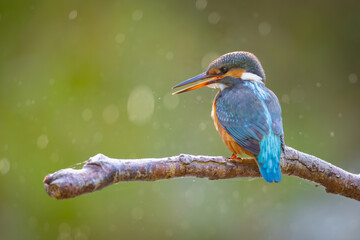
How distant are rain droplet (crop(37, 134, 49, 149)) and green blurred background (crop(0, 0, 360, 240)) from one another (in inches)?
0.7

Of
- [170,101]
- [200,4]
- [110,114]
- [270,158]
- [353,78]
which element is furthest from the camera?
[200,4]

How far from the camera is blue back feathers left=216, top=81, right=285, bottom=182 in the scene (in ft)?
7.05

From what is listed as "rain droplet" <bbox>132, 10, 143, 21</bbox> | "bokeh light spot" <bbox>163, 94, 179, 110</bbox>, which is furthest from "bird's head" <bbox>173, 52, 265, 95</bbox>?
"rain droplet" <bbox>132, 10, 143, 21</bbox>

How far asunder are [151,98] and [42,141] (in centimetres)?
109

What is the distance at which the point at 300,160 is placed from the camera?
227 cm

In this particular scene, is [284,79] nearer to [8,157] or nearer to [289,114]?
[289,114]

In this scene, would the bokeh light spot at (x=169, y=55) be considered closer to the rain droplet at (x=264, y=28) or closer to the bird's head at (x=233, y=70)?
the rain droplet at (x=264, y=28)

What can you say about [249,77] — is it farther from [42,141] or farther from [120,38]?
[120,38]

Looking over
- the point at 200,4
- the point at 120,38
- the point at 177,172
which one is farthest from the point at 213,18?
the point at 177,172

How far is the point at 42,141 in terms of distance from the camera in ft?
14.3

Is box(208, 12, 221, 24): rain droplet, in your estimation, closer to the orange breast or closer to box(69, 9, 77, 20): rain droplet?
box(69, 9, 77, 20): rain droplet

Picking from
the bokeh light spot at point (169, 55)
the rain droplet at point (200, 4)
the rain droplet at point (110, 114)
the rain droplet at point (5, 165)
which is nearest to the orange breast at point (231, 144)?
the rain droplet at point (110, 114)

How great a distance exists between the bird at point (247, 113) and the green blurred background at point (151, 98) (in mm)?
1232

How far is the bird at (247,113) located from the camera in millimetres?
2193
